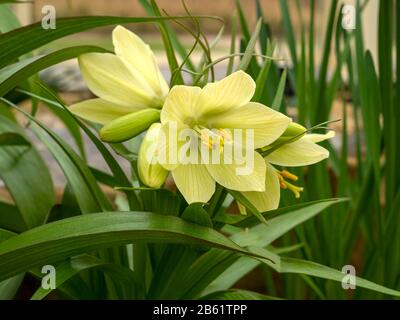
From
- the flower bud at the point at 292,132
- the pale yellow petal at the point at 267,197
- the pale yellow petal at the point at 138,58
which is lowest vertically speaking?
the pale yellow petal at the point at 267,197

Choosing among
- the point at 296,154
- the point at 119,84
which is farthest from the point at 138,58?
the point at 296,154

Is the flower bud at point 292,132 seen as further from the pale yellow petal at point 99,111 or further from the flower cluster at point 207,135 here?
the pale yellow petal at point 99,111

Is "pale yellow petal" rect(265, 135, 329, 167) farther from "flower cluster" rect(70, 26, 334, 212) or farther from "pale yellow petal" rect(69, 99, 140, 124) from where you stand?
"pale yellow petal" rect(69, 99, 140, 124)

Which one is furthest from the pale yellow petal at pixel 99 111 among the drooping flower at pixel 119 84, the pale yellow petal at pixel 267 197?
the pale yellow petal at pixel 267 197
